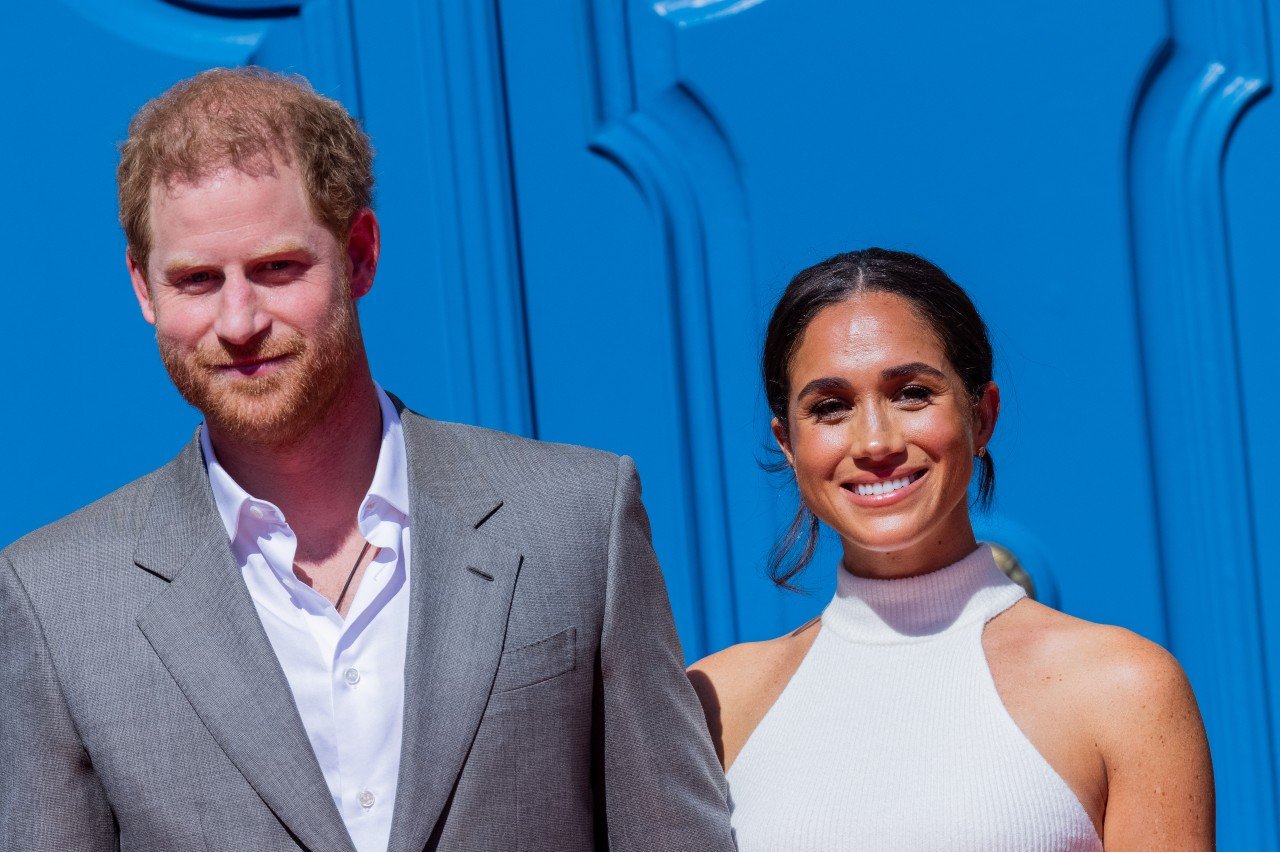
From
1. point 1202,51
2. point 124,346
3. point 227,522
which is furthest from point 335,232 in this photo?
point 1202,51

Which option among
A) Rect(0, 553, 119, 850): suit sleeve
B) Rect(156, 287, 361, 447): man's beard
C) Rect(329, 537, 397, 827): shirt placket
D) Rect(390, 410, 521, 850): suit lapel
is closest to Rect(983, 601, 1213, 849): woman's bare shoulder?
Rect(390, 410, 521, 850): suit lapel

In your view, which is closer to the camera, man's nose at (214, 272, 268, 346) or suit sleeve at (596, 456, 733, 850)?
man's nose at (214, 272, 268, 346)

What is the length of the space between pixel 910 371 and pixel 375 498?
0.64m

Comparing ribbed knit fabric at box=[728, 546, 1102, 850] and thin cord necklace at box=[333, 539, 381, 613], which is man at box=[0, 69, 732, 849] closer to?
thin cord necklace at box=[333, 539, 381, 613]

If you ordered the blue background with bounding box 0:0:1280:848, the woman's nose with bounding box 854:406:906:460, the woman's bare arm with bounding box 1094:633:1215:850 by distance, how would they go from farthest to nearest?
1. the blue background with bounding box 0:0:1280:848
2. the woman's nose with bounding box 854:406:906:460
3. the woman's bare arm with bounding box 1094:633:1215:850

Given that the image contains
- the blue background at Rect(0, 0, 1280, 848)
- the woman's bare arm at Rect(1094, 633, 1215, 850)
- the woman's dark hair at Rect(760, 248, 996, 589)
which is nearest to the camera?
the woman's bare arm at Rect(1094, 633, 1215, 850)

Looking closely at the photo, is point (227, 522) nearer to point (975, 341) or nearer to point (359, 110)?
point (359, 110)

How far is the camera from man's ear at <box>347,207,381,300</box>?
1948 mm

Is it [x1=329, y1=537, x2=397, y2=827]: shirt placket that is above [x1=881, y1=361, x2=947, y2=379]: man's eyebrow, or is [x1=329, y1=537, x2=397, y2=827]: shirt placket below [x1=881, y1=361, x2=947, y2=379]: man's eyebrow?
below

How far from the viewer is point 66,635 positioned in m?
1.84

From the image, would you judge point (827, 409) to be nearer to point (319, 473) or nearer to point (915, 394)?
point (915, 394)

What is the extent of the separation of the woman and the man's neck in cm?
53

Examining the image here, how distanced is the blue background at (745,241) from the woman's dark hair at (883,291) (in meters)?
0.16

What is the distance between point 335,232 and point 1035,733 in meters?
0.95
